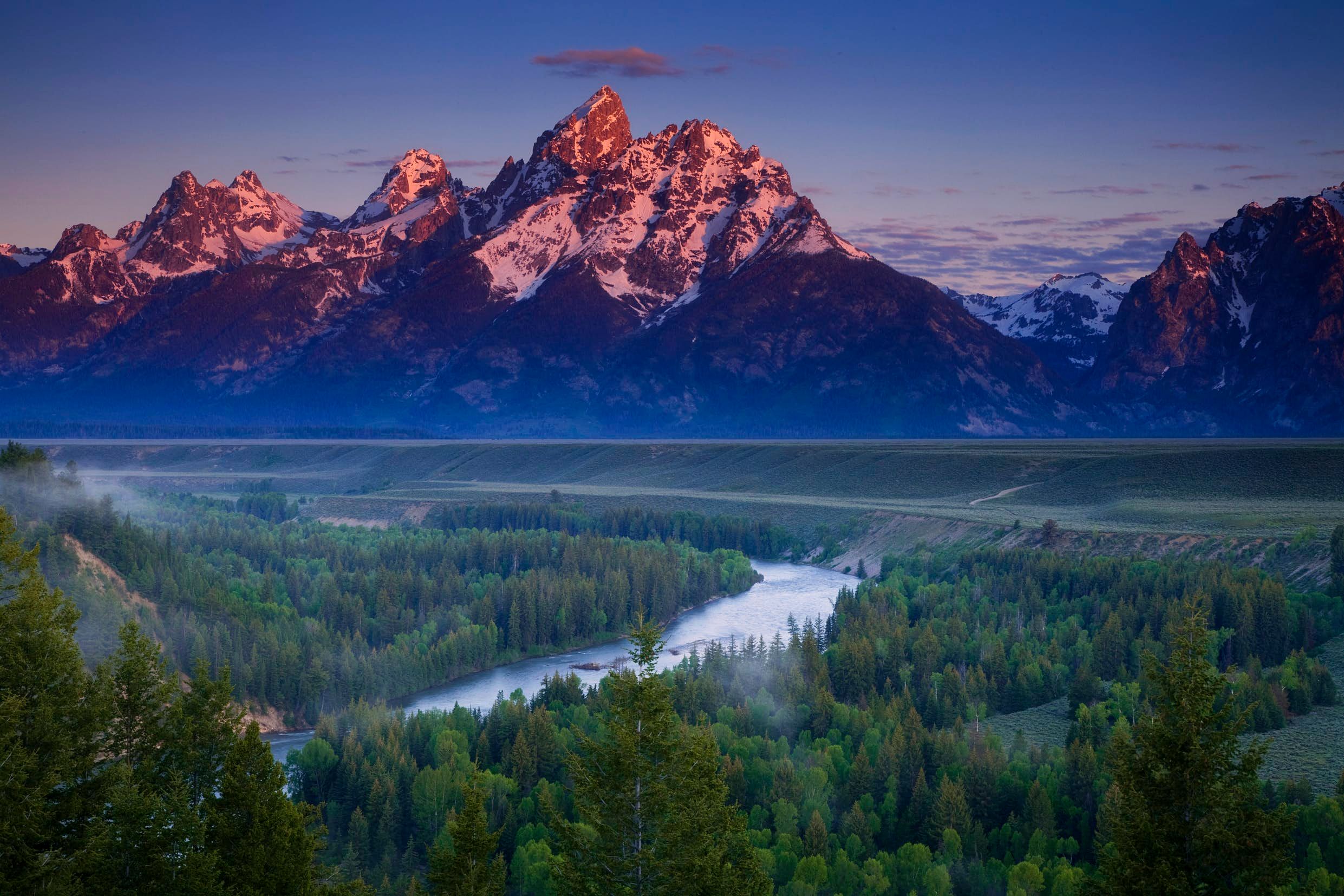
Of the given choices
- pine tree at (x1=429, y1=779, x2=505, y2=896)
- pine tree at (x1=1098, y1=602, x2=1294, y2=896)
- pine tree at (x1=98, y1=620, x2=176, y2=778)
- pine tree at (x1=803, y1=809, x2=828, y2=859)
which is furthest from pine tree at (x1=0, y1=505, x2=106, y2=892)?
pine tree at (x1=803, y1=809, x2=828, y2=859)

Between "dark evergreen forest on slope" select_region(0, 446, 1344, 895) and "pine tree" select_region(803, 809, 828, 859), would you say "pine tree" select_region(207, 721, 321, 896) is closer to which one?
"dark evergreen forest on slope" select_region(0, 446, 1344, 895)

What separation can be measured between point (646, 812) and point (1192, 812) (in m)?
13.0

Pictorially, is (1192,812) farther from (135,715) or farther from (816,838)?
(816,838)

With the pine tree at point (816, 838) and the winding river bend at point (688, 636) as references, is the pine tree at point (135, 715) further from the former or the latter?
the winding river bend at point (688, 636)

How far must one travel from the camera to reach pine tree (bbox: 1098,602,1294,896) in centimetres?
2653

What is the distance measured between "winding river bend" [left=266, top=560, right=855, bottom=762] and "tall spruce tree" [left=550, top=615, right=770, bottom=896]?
5113 cm

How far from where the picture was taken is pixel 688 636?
11944 centimetres

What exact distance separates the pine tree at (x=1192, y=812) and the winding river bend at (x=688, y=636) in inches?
2415

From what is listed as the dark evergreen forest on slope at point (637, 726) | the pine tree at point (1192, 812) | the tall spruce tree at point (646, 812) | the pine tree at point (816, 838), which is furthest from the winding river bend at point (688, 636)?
the pine tree at point (1192, 812)

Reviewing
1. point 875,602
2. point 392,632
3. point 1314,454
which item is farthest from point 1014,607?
point 1314,454

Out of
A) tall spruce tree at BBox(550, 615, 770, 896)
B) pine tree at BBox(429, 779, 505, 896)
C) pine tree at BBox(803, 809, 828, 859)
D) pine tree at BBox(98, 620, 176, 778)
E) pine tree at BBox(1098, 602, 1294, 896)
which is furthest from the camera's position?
pine tree at BBox(803, 809, 828, 859)

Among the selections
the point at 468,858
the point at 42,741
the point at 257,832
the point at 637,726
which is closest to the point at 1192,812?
the point at 637,726

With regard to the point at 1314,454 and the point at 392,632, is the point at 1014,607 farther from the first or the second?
the point at 1314,454

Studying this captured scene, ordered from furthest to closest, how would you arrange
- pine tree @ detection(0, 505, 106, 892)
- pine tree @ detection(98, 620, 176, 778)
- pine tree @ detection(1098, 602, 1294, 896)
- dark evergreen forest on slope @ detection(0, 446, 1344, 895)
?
1. pine tree @ detection(98, 620, 176, 778)
2. pine tree @ detection(0, 505, 106, 892)
3. dark evergreen forest on slope @ detection(0, 446, 1344, 895)
4. pine tree @ detection(1098, 602, 1294, 896)
